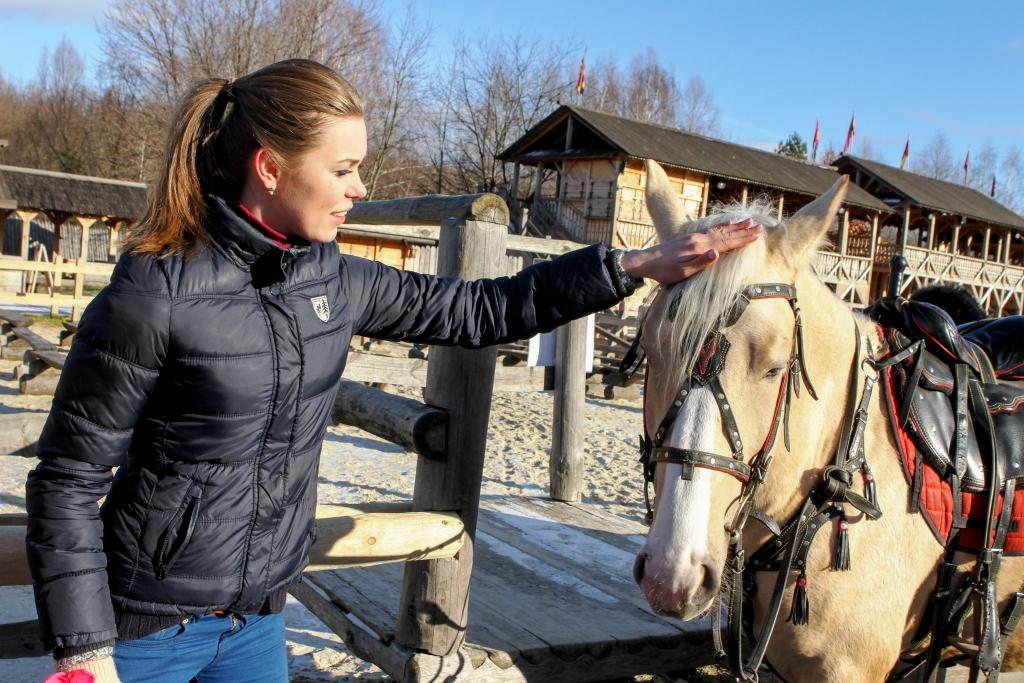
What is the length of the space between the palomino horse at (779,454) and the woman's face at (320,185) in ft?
2.75

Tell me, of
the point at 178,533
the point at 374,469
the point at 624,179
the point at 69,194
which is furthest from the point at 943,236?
the point at 178,533

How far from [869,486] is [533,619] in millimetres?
1627

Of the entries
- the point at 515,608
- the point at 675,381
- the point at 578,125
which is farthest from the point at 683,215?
the point at 578,125

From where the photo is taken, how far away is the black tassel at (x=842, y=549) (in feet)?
6.93

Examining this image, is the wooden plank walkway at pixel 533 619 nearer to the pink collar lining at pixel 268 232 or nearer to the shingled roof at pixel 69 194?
the pink collar lining at pixel 268 232

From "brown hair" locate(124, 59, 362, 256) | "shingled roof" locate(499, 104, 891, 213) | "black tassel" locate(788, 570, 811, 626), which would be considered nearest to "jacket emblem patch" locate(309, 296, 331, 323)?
"brown hair" locate(124, 59, 362, 256)

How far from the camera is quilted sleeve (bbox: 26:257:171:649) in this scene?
146cm

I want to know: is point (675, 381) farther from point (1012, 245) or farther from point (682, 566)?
point (1012, 245)

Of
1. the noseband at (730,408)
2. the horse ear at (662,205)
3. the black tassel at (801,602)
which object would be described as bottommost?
the black tassel at (801,602)

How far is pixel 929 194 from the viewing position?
3688 centimetres

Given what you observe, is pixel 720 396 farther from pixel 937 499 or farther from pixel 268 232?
pixel 268 232

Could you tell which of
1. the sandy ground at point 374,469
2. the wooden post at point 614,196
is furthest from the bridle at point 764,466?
the wooden post at point 614,196

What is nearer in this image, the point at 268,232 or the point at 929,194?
the point at 268,232

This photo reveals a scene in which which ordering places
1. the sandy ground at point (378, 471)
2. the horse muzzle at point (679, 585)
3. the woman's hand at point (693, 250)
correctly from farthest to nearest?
1. the sandy ground at point (378, 471)
2. the woman's hand at point (693, 250)
3. the horse muzzle at point (679, 585)
